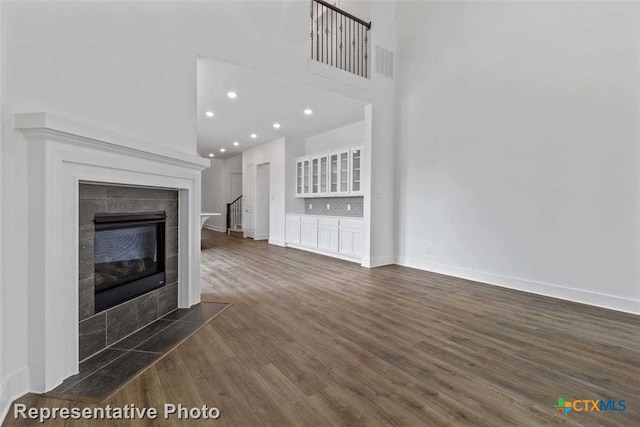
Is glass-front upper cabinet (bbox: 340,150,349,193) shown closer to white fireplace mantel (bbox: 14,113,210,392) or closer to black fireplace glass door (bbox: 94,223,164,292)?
black fireplace glass door (bbox: 94,223,164,292)

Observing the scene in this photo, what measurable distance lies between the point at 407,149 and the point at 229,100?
3131 mm

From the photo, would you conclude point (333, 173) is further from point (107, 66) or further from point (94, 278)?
point (94, 278)

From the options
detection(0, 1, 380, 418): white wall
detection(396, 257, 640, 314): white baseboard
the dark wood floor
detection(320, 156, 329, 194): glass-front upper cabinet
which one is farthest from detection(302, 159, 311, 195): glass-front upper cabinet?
the dark wood floor

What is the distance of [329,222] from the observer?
6.34 metres

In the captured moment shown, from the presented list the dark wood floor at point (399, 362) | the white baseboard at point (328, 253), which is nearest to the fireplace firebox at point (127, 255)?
the dark wood floor at point (399, 362)

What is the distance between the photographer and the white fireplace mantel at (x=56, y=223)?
1742mm

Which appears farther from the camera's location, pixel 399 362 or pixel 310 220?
pixel 310 220

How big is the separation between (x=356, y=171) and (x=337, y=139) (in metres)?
1.36

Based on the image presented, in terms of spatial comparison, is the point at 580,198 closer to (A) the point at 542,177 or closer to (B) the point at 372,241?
(A) the point at 542,177

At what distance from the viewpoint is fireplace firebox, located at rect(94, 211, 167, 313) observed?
2299 millimetres

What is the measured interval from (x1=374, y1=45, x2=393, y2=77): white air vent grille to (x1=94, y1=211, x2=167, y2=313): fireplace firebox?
4288mm

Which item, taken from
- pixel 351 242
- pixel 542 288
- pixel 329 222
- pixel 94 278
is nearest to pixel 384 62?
pixel 329 222

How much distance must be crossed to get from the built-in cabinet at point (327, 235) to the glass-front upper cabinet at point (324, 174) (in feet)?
2.30

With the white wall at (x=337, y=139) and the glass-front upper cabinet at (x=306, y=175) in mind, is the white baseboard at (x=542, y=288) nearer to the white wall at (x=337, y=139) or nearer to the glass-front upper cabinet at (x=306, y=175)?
the white wall at (x=337, y=139)
